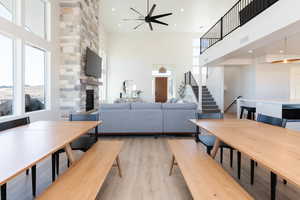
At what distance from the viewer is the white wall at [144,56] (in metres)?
11.8

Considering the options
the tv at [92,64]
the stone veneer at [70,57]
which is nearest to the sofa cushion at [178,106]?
the stone veneer at [70,57]

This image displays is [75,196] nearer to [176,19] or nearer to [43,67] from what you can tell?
[43,67]

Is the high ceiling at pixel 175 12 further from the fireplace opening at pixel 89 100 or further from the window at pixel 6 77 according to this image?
the window at pixel 6 77

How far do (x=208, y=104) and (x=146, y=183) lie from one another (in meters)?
7.62

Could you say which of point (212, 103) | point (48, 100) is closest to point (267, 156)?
point (48, 100)

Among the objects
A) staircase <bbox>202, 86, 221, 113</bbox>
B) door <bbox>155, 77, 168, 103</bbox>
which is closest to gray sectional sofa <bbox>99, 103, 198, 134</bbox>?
staircase <bbox>202, 86, 221, 113</bbox>

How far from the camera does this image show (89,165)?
220cm

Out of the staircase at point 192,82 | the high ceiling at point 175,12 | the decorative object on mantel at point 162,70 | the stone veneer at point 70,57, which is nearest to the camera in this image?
the stone veneer at point 70,57

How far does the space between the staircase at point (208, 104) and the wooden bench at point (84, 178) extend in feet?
23.7

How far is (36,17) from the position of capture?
4.66 m

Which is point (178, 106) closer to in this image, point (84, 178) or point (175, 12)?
point (84, 178)

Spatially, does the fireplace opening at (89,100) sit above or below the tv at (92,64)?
below

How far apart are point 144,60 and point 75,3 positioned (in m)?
6.61

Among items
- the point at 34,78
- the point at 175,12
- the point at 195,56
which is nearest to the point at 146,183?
the point at 34,78
